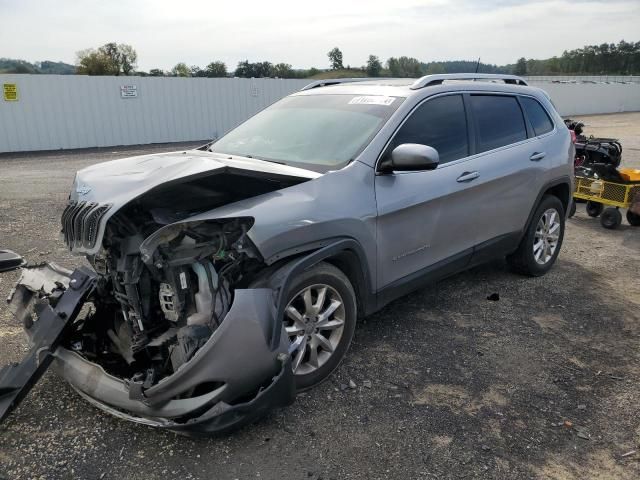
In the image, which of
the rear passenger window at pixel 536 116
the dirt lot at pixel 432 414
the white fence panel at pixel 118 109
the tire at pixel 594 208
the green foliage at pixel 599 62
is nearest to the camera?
the dirt lot at pixel 432 414

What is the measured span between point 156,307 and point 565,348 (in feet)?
9.71

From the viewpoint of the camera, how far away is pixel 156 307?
3.03 metres

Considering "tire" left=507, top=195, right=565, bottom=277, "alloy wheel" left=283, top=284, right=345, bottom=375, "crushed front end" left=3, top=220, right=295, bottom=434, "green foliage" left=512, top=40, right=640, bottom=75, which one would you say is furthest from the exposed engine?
"green foliage" left=512, top=40, right=640, bottom=75

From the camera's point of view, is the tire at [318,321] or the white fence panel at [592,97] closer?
the tire at [318,321]

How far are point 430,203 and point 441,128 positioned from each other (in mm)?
664

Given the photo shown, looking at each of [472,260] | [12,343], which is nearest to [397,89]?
[472,260]

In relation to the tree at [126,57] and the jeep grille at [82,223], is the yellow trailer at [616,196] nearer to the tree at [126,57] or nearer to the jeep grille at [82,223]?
the jeep grille at [82,223]

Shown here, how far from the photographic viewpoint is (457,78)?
4609 millimetres

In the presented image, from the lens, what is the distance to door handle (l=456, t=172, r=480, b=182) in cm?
422

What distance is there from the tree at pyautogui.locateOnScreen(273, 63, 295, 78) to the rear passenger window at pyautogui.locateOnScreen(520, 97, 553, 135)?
3643 centimetres

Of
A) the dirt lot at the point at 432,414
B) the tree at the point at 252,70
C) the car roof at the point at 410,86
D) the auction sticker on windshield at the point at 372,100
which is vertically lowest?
the dirt lot at the point at 432,414

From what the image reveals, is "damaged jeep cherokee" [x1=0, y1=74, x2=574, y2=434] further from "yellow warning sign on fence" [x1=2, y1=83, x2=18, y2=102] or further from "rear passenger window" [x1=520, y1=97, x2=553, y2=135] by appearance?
"yellow warning sign on fence" [x1=2, y1=83, x2=18, y2=102]

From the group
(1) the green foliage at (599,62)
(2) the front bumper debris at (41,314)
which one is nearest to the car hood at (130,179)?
(2) the front bumper debris at (41,314)

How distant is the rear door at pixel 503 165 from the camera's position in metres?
4.54
